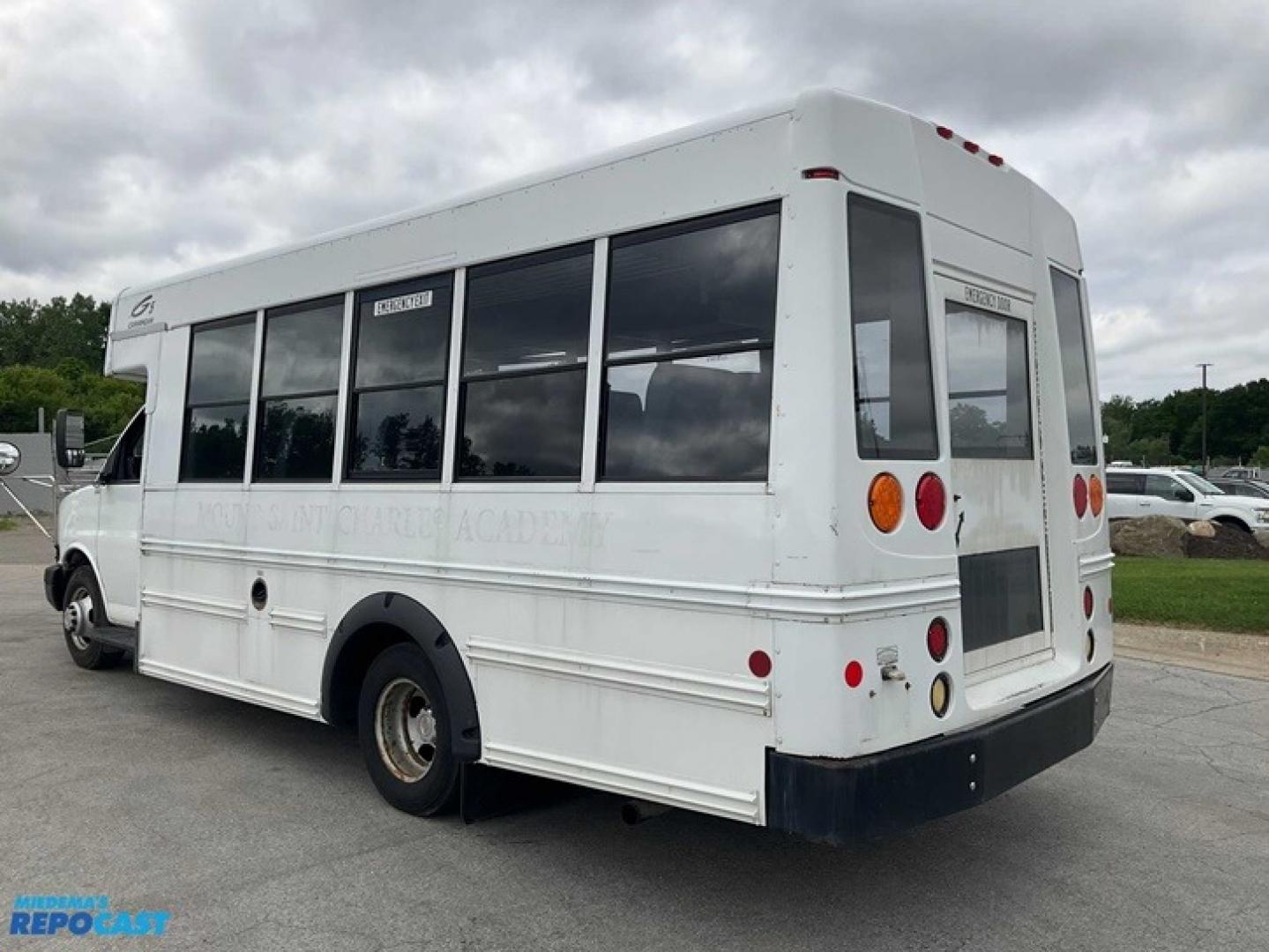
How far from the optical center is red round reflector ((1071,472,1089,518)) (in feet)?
15.3

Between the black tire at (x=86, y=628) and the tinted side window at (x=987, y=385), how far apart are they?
5671mm

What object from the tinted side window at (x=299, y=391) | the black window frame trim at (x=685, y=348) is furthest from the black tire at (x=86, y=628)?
the black window frame trim at (x=685, y=348)

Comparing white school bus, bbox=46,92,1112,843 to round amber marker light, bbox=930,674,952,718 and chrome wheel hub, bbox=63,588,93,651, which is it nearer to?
round amber marker light, bbox=930,674,952,718

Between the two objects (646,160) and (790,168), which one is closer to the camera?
(790,168)

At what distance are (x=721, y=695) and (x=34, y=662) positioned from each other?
24.4 feet

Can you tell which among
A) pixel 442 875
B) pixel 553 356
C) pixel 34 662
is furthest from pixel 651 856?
pixel 34 662

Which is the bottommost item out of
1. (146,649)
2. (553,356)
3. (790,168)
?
(146,649)

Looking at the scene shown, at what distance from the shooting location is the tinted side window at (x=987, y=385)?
13.8ft

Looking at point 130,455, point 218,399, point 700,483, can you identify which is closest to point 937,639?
point 700,483

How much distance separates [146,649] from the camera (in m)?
6.43

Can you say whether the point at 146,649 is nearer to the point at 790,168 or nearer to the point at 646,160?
the point at 646,160

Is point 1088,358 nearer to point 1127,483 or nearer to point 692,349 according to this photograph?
point 692,349

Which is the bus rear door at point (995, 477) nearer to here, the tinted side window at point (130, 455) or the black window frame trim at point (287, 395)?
the black window frame trim at point (287, 395)

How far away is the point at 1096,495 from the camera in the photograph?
16.0ft
